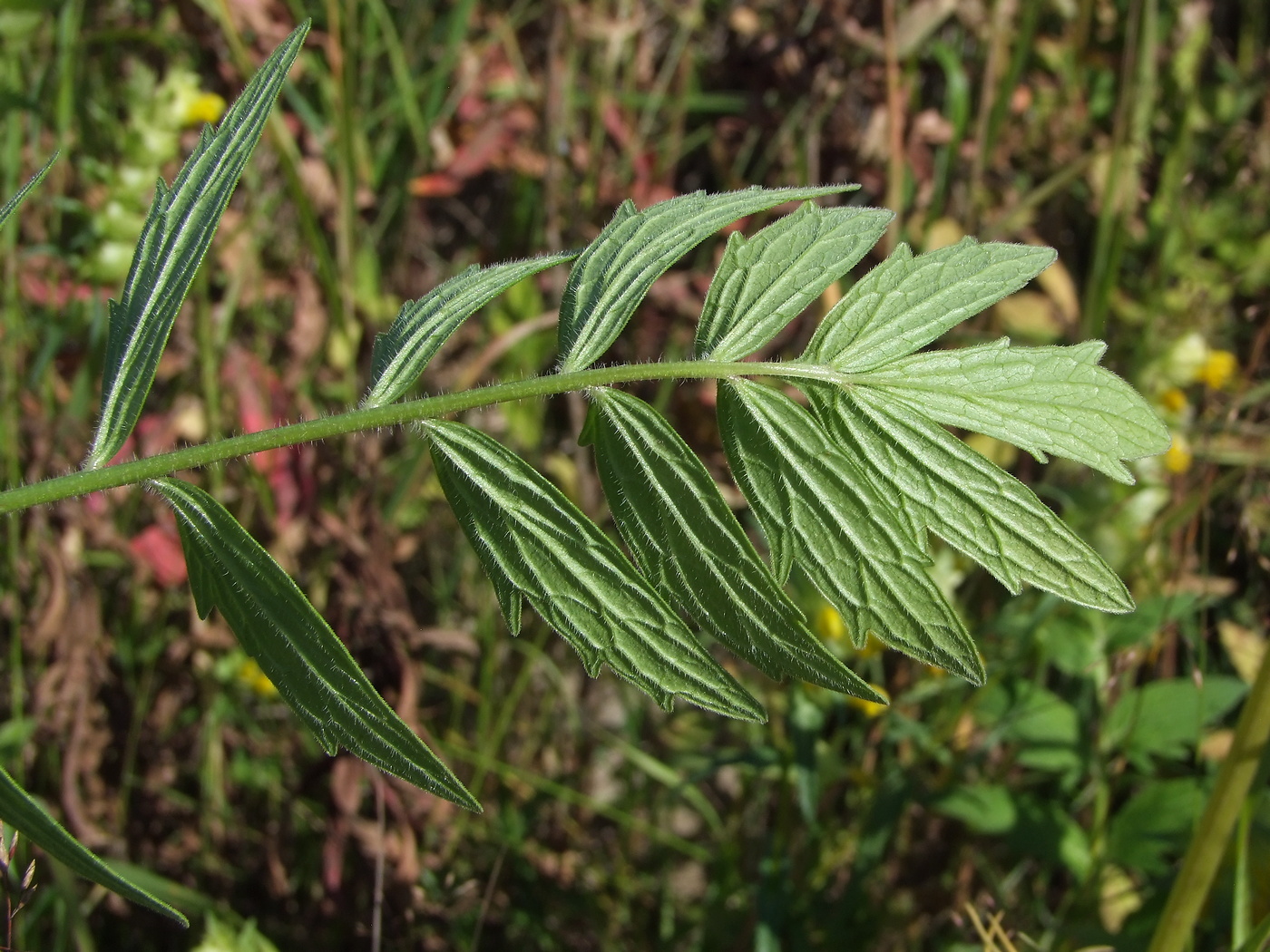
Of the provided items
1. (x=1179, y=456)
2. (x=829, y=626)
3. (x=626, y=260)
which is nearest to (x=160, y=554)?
(x=829, y=626)

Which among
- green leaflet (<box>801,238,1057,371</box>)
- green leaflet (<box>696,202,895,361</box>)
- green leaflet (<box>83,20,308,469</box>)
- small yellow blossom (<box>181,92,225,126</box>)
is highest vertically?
small yellow blossom (<box>181,92,225,126</box>)

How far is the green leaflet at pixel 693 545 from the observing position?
0.99m

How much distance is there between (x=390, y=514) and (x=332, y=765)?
54 centimetres

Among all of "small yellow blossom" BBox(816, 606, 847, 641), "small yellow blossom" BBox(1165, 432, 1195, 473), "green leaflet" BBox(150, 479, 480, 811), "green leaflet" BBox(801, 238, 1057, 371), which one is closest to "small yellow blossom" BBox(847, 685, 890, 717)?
"small yellow blossom" BBox(816, 606, 847, 641)

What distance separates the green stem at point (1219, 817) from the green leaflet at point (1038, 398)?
1.54 feet

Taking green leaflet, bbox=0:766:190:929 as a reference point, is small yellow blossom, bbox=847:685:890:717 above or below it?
below

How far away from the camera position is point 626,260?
3.68ft

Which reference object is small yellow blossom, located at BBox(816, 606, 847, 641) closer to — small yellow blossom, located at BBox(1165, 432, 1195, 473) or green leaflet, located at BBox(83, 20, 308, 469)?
small yellow blossom, located at BBox(1165, 432, 1195, 473)

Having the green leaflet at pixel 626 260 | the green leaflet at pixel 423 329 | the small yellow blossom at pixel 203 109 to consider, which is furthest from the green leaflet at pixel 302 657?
the small yellow blossom at pixel 203 109

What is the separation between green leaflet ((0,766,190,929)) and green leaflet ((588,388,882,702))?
51 cm

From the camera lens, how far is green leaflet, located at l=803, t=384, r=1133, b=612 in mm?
955

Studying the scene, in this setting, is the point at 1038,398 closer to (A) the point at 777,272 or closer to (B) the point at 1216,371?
(A) the point at 777,272

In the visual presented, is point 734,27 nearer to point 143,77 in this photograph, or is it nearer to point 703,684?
point 143,77

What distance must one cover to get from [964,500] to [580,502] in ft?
5.93
